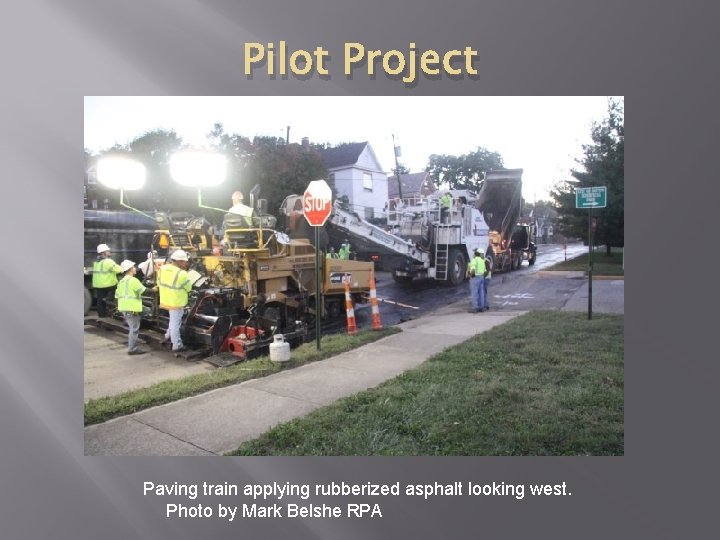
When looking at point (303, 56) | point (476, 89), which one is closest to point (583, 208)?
point (476, 89)

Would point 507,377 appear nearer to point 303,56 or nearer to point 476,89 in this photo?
point 476,89

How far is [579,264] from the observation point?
4496 mm

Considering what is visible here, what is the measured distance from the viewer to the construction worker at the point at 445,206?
21.8ft

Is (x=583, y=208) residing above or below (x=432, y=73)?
below

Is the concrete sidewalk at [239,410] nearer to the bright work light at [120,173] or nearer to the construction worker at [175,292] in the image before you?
the construction worker at [175,292]

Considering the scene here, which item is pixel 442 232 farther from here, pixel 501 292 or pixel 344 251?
pixel 344 251

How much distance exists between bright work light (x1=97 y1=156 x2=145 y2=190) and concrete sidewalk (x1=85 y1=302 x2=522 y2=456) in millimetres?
2067

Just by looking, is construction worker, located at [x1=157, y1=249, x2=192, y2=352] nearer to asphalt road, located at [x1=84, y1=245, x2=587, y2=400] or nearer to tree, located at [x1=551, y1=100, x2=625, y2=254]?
asphalt road, located at [x1=84, y1=245, x2=587, y2=400]

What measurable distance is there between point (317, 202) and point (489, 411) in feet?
8.92

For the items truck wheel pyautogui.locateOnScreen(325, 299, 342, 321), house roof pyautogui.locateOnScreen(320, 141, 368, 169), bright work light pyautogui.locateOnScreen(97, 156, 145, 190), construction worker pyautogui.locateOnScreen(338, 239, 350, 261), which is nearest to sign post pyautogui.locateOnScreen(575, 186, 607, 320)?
house roof pyautogui.locateOnScreen(320, 141, 368, 169)

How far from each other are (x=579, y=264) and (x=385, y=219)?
111 inches

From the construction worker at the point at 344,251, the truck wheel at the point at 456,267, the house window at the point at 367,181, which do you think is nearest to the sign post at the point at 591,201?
the house window at the point at 367,181

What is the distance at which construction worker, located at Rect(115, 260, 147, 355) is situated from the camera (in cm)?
491

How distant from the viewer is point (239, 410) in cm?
339
